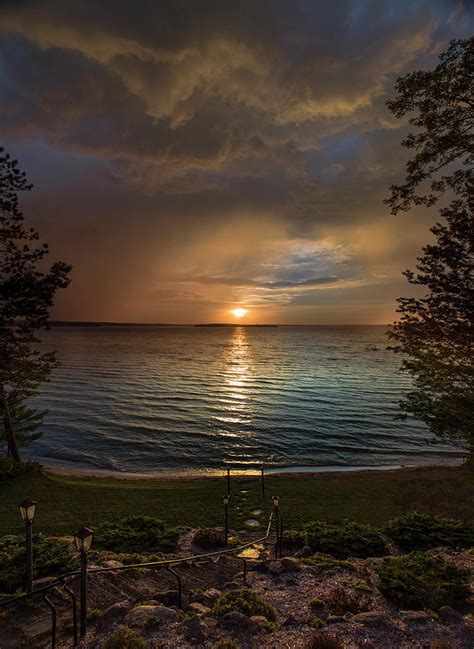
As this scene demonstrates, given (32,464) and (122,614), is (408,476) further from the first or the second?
(32,464)

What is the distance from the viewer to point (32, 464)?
23.9 meters

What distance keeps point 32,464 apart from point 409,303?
88.7 ft

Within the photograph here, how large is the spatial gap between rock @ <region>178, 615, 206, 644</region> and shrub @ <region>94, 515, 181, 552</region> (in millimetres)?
7231

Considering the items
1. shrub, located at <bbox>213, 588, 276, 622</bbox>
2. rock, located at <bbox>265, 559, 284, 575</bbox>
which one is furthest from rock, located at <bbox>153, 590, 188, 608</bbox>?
rock, located at <bbox>265, 559, 284, 575</bbox>

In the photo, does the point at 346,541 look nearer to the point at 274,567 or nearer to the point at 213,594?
the point at 274,567

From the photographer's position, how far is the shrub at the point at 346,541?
12.0 meters

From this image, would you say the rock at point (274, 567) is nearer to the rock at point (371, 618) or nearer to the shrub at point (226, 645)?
the rock at point (371, 618)

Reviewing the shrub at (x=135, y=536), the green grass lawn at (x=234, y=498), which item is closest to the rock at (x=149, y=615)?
the shrub at (x=135, y=536)

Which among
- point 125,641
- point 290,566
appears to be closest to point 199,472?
point 290,566

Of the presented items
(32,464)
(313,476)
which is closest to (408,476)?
(313,476)

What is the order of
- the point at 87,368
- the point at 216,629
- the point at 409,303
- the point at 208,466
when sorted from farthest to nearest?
the point at 87,368, the point at 208,466, the point at 409,303, the point at 216,629

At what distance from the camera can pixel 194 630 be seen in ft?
19.7

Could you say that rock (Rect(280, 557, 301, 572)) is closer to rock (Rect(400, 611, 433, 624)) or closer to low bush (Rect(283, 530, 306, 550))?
low bush (Rect(283, 530, 306, 550))

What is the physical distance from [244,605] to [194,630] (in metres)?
1.73
